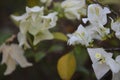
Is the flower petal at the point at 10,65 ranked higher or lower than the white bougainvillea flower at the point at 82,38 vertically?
lower

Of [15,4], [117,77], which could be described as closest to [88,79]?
[117,77]

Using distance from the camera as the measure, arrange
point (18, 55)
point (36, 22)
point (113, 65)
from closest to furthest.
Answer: point (113, 65), point (36, 22), point (18, 55)

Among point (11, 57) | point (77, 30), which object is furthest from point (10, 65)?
point (77, 30)

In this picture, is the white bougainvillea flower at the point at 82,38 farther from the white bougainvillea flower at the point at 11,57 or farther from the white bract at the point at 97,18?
the white bougainvillea flower at the point at 11,57

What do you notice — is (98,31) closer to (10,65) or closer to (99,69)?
(99,69)

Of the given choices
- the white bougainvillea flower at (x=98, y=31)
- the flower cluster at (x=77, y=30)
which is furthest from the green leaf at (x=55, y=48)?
the white bougainvillea flower at (x=98, y=31)

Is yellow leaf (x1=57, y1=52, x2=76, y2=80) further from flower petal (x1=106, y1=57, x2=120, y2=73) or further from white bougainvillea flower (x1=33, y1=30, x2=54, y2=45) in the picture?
flower petal (x1=106, y1=57, x2=120, y2=73)

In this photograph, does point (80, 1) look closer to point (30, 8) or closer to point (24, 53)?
point (30, 8)
